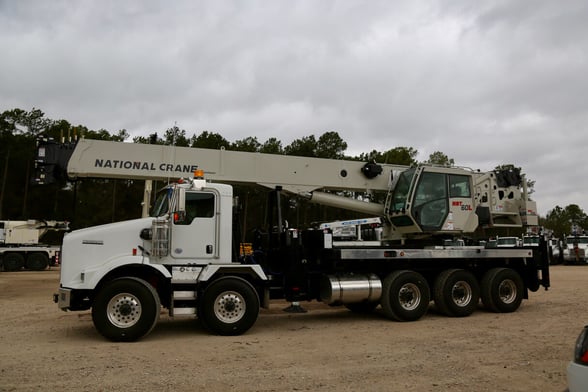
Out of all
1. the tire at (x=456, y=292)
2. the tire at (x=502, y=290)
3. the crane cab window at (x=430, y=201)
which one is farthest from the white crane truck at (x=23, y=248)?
the tire at (x=502, y=290)

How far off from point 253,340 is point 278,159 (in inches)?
169

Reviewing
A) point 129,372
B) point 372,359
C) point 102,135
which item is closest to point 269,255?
point 372,359

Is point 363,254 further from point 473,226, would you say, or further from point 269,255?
point 473,226

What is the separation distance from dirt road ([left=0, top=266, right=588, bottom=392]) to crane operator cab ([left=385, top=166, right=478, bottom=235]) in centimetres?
217

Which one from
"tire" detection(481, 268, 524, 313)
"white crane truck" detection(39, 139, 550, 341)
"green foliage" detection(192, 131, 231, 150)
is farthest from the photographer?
"green foliage" detection(192, 131, 231, 150)

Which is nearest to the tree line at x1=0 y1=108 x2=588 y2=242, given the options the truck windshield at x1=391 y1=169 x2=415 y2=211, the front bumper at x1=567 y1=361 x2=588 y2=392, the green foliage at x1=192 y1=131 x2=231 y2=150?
the green foliage at x1=192 y1=131 x2=231 y2=150

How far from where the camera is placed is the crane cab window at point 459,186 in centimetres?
1214

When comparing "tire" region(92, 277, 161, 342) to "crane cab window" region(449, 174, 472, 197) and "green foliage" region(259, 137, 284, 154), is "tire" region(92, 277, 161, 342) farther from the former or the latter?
"green foliage" region(259, 137, 284, 154)

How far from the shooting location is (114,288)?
27.2 feet

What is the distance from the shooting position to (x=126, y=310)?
27.4ft

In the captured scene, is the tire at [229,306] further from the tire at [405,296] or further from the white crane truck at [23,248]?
the white crane truck at [23,248]

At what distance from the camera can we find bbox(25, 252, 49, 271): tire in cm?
2998

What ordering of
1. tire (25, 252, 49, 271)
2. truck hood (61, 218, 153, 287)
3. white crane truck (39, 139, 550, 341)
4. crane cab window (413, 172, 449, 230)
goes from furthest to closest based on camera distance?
tire (25, 252, 49, 271), crane cab window (413, 172, 449, 230), white crane truck (39, 139, 550, 341), truck hood (61, 218, 153, 287)

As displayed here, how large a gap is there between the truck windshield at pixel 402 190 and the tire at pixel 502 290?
2758 mm
